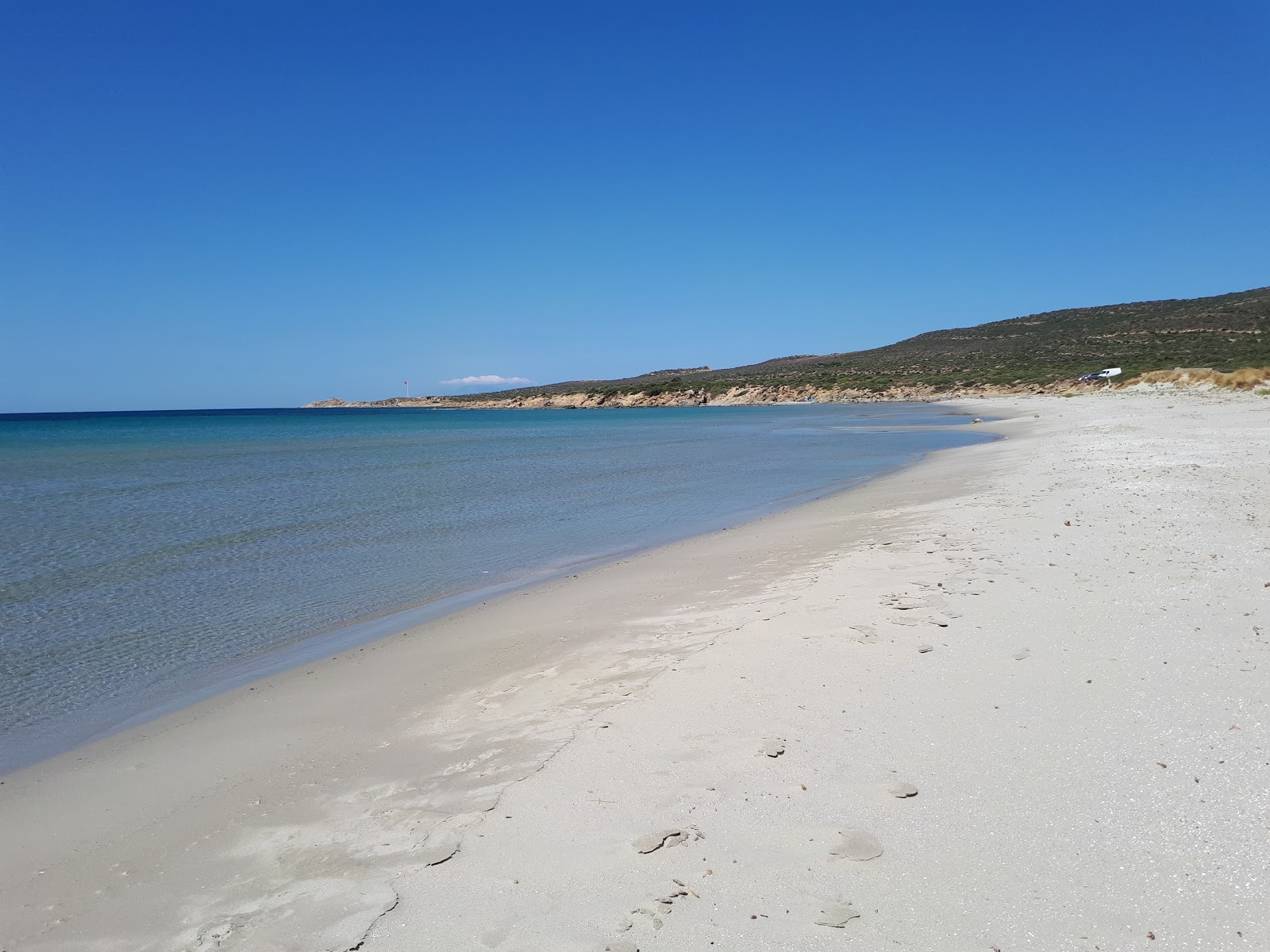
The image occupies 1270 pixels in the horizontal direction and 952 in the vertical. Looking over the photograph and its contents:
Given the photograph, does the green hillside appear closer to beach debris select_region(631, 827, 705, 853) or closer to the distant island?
the distant island

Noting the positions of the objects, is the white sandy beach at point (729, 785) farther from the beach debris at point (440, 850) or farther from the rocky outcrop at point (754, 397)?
the rocky outcrop at point (754, 397)

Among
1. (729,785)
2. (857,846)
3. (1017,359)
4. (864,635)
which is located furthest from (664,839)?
(1017,359)

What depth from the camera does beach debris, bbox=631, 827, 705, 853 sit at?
11.2 ft

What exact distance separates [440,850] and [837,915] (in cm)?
176

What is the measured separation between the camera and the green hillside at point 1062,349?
63.4 meters

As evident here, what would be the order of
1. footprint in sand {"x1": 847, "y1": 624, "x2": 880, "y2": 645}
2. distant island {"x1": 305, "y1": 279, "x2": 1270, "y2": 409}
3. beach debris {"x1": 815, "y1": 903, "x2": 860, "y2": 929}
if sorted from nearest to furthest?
1. beach debris {"x1": 815, "y1": 903, "x2": 860, "y2": 929}
2. footprint in sand {"x1": 847, "y1": 624, "x2": 880, "y2": 645}
3. distant island {"x1": 305, "y1": 279, "x2": 1270, "y2": 409}

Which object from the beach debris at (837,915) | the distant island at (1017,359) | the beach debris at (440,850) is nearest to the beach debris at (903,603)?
the beach debris at (837,915)

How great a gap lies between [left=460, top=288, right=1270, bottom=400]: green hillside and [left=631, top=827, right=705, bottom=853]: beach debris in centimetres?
5761

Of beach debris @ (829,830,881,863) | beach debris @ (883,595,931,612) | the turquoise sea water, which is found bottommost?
the turquoise sea water

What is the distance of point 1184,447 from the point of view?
1722cm

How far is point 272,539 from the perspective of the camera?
13172 mm

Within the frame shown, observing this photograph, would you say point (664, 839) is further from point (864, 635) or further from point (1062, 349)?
point (1062, 349)

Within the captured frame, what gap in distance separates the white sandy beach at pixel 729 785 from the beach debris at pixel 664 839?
2 cm

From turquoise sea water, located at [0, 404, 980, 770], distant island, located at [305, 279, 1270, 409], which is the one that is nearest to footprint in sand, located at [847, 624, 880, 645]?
turquoise sea water, located at [0, 404, 980, 770]
